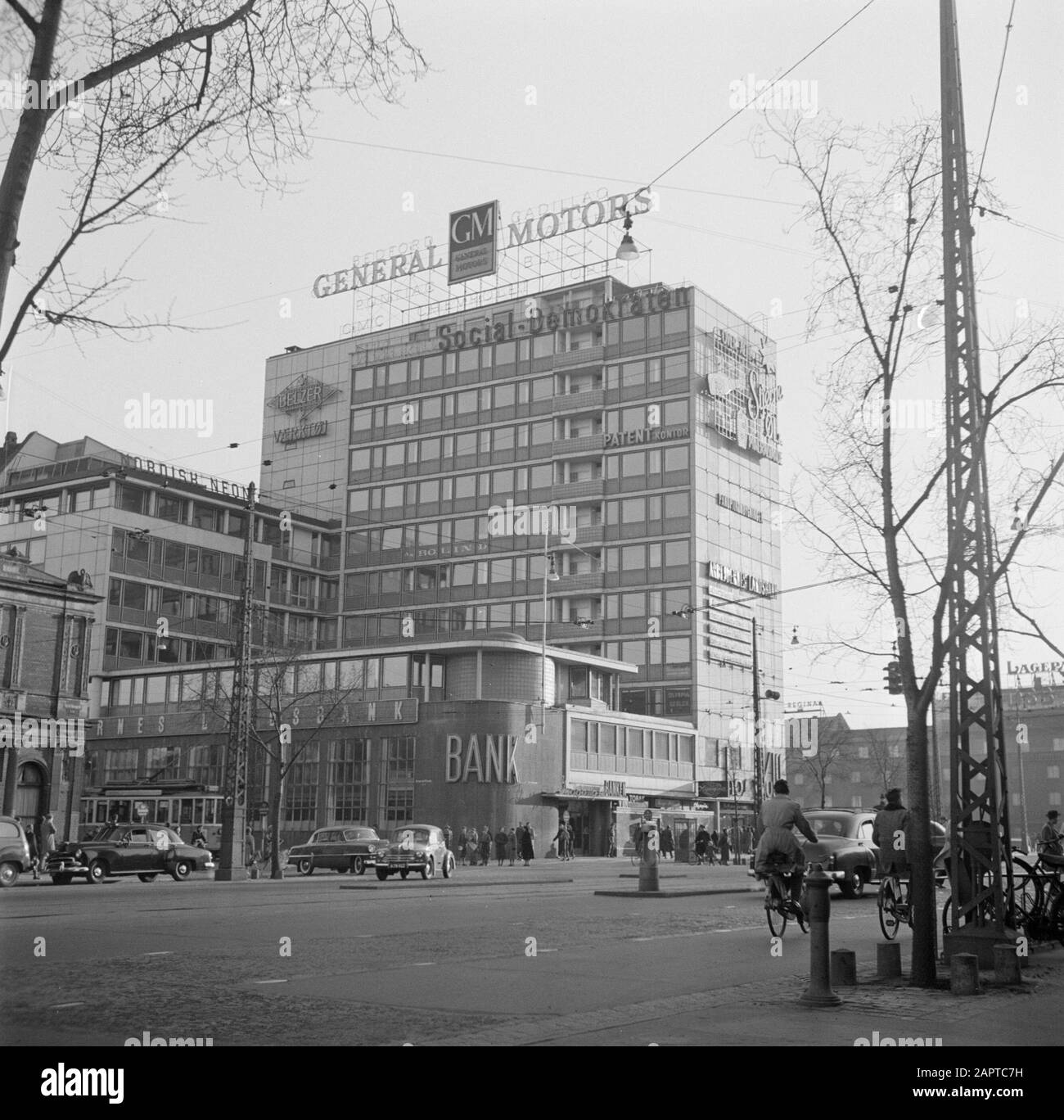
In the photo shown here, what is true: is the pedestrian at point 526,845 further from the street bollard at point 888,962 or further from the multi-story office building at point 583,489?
the street bollard at point 888,962

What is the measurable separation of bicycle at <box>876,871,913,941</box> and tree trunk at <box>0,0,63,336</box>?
12749 mm

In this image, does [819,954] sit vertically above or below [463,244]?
below

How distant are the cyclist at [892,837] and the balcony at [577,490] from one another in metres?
65.9

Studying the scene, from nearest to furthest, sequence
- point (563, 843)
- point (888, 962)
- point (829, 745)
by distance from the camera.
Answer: point (888, 962) < point (563, 843) < point (829, 745)

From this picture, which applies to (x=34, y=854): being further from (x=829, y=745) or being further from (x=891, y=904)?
(x=829, y=745)

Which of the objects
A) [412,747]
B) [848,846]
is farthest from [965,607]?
[412,747]

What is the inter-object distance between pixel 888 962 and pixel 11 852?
2907 cm

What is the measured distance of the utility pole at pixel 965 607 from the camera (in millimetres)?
11617

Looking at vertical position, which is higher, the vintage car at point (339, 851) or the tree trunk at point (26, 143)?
the tree trunk at point (26, 143)

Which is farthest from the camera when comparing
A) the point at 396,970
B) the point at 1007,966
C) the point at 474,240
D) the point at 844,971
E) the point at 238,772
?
the point at 474,240

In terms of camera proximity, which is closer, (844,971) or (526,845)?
(844,971)

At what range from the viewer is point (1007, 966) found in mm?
10820

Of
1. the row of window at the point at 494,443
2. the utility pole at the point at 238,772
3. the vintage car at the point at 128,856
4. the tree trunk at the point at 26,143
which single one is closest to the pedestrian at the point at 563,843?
the vintage car at the point at 128,856
